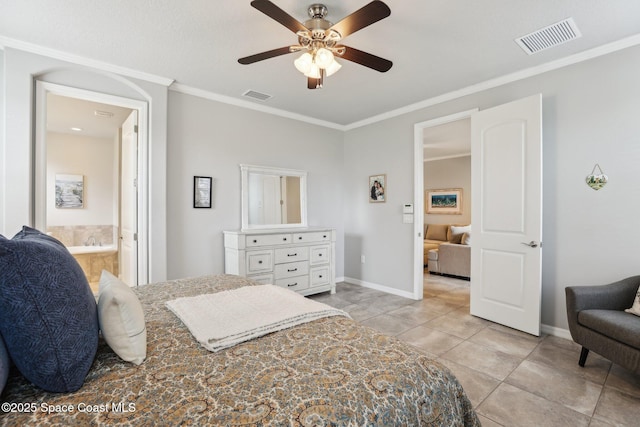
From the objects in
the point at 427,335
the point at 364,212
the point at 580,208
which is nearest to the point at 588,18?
the point at 580,208

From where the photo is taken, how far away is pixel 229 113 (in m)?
3.91

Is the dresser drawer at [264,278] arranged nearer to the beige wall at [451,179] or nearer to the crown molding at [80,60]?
the crown molding at [80,60]

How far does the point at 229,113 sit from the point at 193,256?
187 centimetres

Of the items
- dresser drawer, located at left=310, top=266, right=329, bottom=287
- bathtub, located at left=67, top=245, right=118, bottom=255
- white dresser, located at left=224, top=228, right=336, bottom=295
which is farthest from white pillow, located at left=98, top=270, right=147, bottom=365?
bathtub, located at left=67, top=245, right=118, bottom=255

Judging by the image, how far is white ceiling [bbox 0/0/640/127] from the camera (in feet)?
6.89

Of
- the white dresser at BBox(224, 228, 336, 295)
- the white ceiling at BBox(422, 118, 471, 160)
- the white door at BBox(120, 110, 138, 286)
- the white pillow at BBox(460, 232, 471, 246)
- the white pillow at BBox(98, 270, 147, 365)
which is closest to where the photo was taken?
the white pillow at BBox(98, 270, 147, 365)

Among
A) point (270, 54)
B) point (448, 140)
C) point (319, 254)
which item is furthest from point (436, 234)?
point (270, 54)

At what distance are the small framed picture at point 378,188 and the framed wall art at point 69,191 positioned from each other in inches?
195

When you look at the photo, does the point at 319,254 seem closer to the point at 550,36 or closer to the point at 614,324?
the point at 614,324

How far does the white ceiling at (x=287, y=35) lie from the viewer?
210 cm

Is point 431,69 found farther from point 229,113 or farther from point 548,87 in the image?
point 229,113

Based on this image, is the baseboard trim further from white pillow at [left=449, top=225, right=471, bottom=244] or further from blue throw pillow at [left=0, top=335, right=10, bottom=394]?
blue throw pillow at [left=0, top=335, right=10, bottom=394]

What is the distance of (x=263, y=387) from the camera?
3.00ft

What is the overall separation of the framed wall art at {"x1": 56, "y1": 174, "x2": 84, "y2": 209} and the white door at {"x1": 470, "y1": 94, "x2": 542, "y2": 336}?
6.16m
